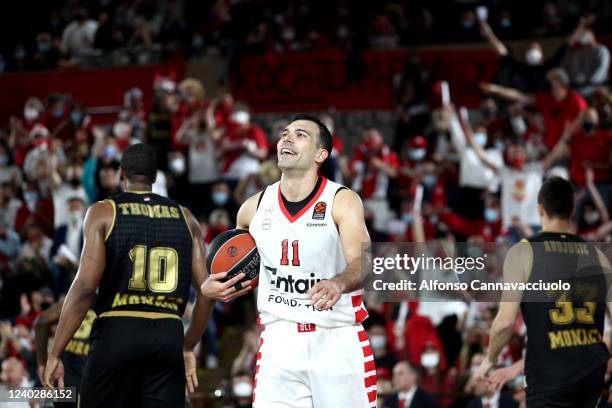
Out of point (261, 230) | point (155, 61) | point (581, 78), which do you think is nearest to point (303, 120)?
point (261, 230)

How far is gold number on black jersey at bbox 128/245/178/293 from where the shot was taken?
6828 mm

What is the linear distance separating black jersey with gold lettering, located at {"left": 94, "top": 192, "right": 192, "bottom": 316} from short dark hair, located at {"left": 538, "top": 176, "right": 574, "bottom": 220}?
2420 mm

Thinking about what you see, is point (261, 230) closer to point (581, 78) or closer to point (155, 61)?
point (581, 78)

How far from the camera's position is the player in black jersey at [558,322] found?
688cm

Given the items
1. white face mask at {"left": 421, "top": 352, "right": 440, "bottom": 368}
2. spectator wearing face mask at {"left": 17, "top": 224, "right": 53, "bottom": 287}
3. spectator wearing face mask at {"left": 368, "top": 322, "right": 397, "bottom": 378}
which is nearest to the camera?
white face mask at {"left": 421, "top": 352, "right": 440, "bottom": 368}

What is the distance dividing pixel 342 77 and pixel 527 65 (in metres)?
3.65

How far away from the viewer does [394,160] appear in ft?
51.0

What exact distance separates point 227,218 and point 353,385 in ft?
26.5

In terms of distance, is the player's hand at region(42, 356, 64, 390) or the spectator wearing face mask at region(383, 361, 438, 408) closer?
the player's hand at region(42, 356, 64, 390)

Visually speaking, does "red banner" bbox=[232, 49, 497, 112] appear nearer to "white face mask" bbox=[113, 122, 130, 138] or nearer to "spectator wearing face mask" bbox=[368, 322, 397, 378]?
"white face mask" bbox=[113, 122, 130, 138]

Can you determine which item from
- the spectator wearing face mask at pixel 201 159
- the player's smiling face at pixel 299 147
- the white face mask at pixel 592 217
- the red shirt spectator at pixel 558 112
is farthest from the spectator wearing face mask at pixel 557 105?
the player's smiling face at pixel 299 147

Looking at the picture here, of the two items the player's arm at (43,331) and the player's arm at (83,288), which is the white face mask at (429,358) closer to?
the player's arm at (43,331)

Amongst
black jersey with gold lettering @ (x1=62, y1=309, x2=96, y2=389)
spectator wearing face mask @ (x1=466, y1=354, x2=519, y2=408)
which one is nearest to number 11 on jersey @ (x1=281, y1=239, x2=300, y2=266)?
black jersey with gold lettering @ (x1=62, y1=309, x2=96, y2=389)

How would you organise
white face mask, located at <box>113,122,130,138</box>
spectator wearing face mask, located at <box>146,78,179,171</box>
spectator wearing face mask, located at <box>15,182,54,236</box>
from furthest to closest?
spectator wearing face mask, located at <box>15,182,54,236</box> < spectator wearing face mask, located at <box>146,78,179,171</box> < white face mask, located at <box>113,122,130,138</box>
